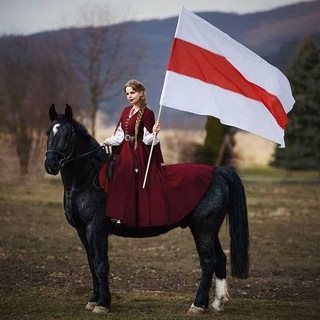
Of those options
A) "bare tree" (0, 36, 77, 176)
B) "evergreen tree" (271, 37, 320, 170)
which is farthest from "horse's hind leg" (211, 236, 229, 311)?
"evergreen tree" (271, 37, 320, 170)

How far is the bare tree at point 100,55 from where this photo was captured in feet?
92.1

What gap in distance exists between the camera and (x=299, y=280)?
10.4 m

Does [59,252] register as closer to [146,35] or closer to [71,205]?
[71,205]

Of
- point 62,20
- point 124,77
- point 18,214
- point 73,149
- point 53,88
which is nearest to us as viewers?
point 73,149

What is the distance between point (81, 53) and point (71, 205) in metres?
21.6

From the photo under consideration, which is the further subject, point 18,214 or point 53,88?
point 53,88

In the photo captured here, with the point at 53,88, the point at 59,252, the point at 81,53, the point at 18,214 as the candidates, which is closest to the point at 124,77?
the point at 81,53

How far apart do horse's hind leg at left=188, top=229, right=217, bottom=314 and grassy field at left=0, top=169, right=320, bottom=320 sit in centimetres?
15

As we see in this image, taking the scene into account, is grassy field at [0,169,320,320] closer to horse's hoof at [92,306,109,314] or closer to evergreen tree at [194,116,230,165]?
horse's hoof at [92,306,109,314]

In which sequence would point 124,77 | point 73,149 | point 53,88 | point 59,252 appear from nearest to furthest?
point 73,149
point 59,252
point 53,88
point 124,77

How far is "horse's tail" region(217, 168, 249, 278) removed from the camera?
7.24 m

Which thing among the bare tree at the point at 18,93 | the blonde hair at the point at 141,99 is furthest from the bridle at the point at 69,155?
the bare tree at the point at 18,93

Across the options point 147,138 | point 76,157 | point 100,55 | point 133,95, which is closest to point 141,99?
point 133,95

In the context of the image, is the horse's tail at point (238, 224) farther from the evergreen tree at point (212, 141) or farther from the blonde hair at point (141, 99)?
the evergreen tree at point (212, 141)
